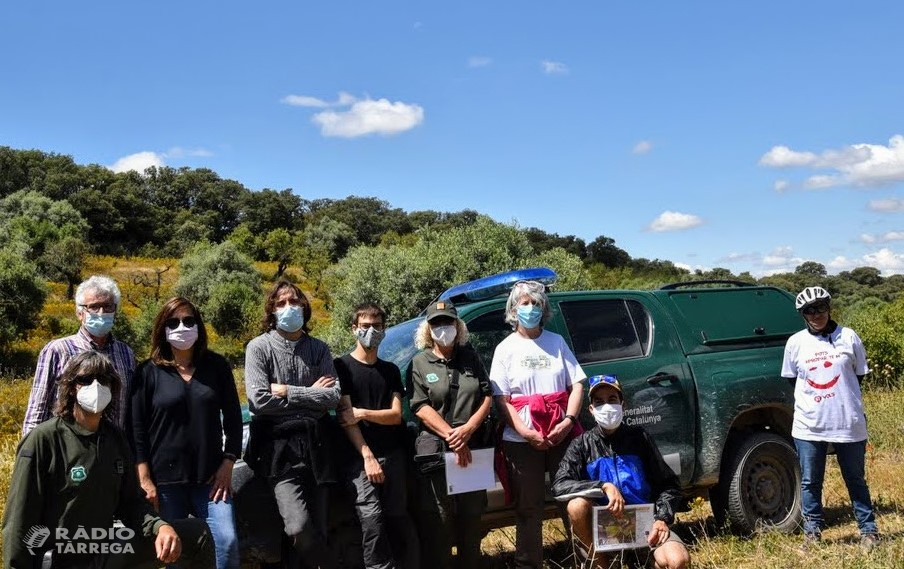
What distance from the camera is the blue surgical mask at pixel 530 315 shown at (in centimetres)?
487

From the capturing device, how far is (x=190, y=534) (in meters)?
3.80

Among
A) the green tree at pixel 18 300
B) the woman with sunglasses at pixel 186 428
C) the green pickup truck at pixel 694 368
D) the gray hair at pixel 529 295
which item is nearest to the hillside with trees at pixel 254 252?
the green tree at pixel 18 300

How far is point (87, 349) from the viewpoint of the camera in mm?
3971

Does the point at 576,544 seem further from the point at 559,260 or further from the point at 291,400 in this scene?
the point at 559,260

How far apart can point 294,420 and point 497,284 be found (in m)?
2.01

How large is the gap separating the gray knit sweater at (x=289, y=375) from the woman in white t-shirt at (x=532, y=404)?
1128 millimetres

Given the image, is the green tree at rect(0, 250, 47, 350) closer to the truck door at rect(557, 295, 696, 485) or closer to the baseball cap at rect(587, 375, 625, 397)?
the truck door at rect(557, 295, 696, 485)

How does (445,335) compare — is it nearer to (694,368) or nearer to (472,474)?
(472,474)

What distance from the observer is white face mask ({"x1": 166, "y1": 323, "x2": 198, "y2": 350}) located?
161 inches

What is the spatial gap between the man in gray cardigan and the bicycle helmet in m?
3.39

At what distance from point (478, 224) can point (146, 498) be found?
19.9m

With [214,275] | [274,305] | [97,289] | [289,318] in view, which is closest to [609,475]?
[289,318]

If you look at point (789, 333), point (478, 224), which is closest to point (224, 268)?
point (478, 224)

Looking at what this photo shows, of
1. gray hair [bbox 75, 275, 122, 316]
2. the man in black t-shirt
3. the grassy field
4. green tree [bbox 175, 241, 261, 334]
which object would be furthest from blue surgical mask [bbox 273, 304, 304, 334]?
green tree [bbox 175, 241, 261, 334]
